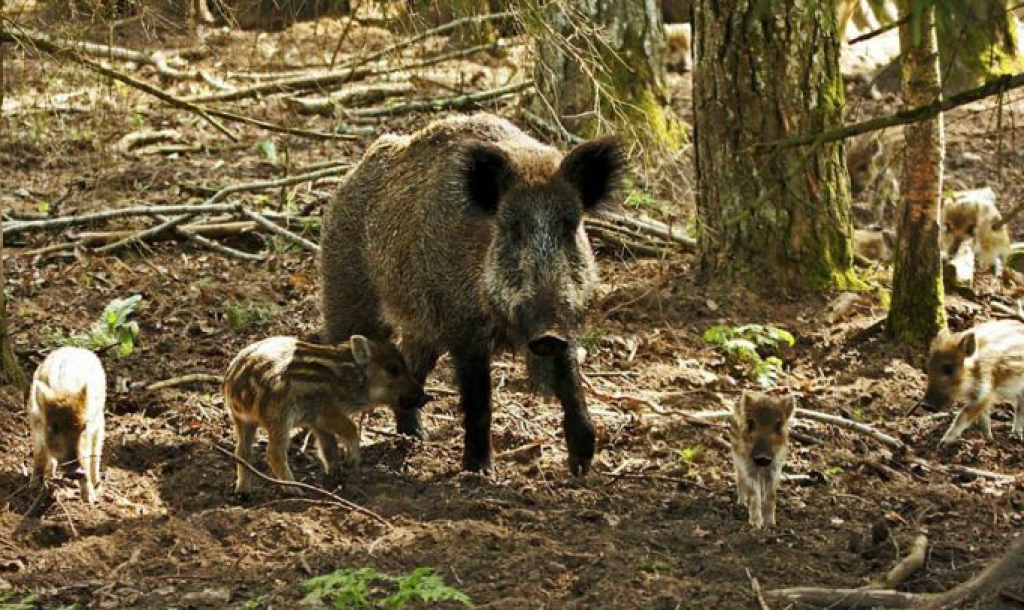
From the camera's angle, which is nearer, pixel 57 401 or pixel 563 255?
pixel 57 401

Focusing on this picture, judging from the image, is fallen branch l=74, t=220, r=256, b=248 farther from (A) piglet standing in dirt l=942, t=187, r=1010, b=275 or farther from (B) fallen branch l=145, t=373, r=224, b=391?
(A) piglet standing in dirt l=942, t=187, r=1010, b=275

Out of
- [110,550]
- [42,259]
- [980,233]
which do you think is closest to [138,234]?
[42,259]

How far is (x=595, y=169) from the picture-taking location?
742 centimetres

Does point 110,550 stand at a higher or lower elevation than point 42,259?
lower

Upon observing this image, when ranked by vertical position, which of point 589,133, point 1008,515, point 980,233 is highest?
point 589,133

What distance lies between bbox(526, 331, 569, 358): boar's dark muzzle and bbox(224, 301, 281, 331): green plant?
3.70 meters

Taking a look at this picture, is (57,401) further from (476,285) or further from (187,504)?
(476,285)

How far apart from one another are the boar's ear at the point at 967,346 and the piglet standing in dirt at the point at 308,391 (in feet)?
10.2

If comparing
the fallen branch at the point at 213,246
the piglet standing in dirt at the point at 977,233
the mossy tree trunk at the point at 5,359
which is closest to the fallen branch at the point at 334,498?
the mossy tree trunk at the point at 5,359

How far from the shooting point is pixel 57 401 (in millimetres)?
6406

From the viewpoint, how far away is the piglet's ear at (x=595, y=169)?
7.30m

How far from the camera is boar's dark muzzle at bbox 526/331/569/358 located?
6.60 metres

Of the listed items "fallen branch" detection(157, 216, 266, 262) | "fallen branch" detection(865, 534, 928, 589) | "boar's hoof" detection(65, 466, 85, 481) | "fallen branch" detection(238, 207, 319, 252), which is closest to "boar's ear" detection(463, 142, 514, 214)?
"boar's hoof" detection(65, 466, 85, 481)

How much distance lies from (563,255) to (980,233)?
5.40 metres
